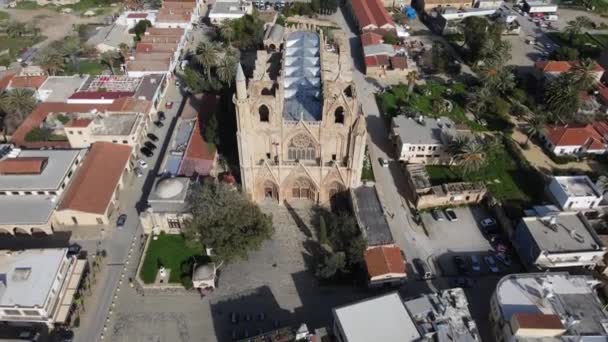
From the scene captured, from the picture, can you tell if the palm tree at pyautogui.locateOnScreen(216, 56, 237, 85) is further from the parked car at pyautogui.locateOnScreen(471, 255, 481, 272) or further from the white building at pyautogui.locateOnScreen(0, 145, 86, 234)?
the parked car at pyautogui.locateOnScreen(471, 255, 481, 272)

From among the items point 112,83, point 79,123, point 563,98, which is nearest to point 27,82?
point 112,83

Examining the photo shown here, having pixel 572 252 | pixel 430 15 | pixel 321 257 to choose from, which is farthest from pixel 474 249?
pixel 430 15

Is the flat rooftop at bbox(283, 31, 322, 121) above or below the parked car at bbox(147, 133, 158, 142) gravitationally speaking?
above

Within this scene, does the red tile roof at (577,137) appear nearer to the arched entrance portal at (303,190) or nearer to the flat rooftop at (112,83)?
the arched entrance portal at (303,190)

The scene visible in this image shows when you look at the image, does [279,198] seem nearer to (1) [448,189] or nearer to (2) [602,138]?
(1) [448,189]

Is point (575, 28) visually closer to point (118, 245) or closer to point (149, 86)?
point (149, 86)

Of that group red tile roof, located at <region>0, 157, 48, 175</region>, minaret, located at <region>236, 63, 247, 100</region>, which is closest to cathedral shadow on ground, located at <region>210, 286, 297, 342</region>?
minaret, located at <region>236, 63, 247, 100</region>
